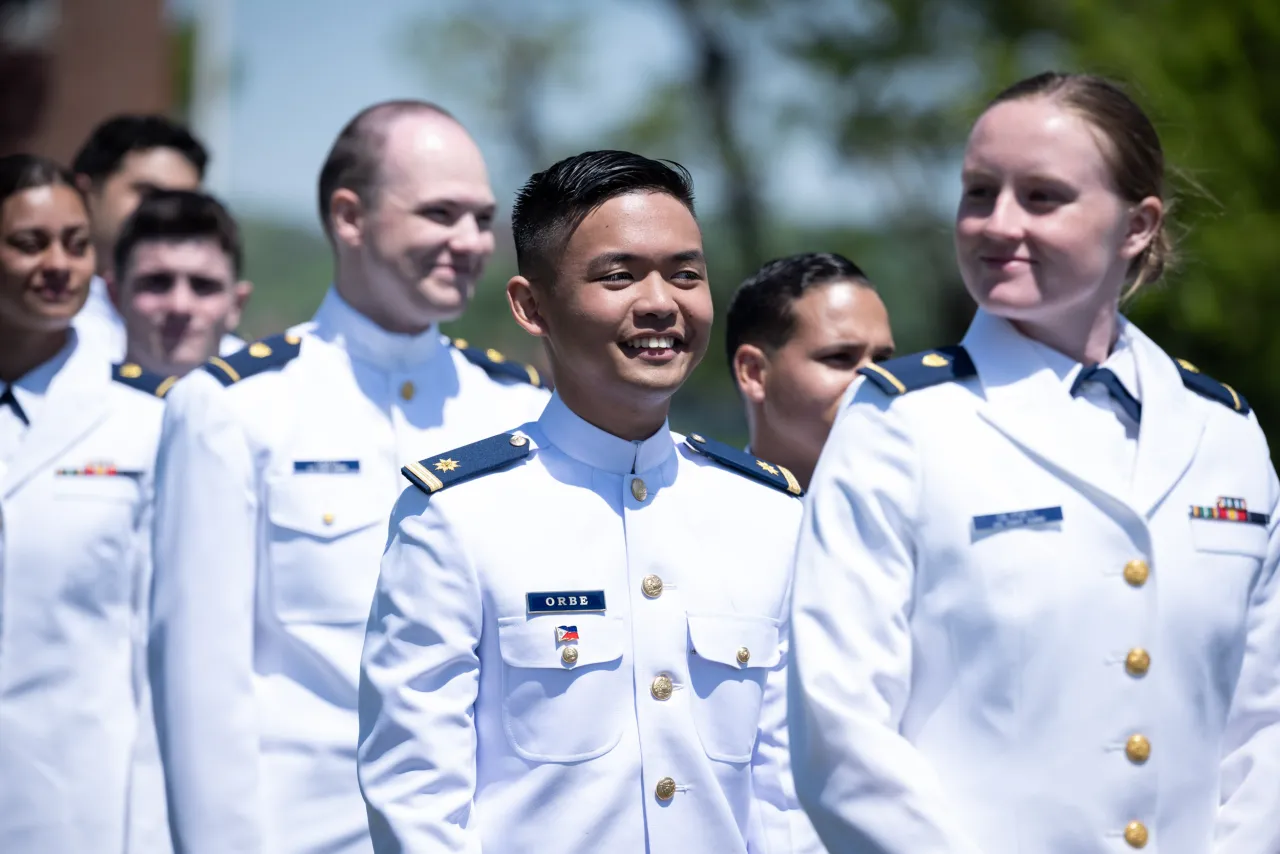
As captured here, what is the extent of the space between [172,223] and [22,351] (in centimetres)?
68

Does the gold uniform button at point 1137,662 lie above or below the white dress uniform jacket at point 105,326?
below

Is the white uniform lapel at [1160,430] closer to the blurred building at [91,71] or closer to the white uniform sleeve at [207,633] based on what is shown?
the white uniform sleeve at [207,633]

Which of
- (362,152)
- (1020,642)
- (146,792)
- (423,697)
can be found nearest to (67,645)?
(146,792)

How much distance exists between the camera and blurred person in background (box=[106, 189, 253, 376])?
16.6 ft

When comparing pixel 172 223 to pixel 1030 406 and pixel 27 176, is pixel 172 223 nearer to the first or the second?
pixel 27 176

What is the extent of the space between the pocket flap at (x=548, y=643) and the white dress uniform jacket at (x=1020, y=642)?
1.13 ft

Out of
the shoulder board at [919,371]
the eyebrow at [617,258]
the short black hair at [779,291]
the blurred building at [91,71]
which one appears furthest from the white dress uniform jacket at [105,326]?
the blurred building at [91,71]

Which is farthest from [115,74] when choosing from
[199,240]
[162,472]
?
[162,472]

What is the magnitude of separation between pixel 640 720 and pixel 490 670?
10.6 inches

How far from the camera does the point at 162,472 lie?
3824 millimetres

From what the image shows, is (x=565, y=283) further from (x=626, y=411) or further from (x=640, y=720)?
(x=640, y=720)

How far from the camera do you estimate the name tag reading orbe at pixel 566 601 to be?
2.81 meters

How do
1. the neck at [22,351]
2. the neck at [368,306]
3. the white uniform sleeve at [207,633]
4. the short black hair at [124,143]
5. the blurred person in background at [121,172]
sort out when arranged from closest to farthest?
1. the white uniform sleeve at [207,633]
2. the neck at [368,306]
3. the neck at [22,351]
4. the blurred person in background at [121,172]
5. the short black hair at [124,143]

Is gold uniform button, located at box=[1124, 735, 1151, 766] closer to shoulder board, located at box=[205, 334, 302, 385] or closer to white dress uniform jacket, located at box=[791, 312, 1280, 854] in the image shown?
white dress uniform jacket, located at box=[791, 312, 1280, 854]
